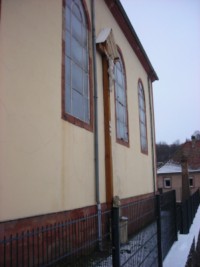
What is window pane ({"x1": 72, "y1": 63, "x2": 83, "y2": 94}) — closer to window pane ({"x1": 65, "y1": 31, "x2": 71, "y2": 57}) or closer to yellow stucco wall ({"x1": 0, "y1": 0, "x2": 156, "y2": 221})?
window pane ({"x1": 65, "y1": 31, "x2": 71, "y2": 57})

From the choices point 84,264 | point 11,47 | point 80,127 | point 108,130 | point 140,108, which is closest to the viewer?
point 84,264

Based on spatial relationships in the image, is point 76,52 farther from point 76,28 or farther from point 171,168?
point 171,168

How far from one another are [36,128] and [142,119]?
376 inches

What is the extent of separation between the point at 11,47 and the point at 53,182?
7.81 feet

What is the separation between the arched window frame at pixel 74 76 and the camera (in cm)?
699

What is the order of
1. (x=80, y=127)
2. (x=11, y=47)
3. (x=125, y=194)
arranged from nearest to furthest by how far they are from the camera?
(x=11, y=47), (x=80, y=127), (x=125, y=194)

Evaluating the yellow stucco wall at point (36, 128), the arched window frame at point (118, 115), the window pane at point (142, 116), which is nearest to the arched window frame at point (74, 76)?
the yellow stucco wall at point (36, 128)

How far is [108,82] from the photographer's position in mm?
9391

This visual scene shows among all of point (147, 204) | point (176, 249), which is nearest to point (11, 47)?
point (147, 204)

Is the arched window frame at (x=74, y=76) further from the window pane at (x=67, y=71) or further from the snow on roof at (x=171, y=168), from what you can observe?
the snow on roof at (x=171, y=168)

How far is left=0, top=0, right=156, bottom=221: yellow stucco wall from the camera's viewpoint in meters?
4.90

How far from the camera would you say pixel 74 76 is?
7.55 metres

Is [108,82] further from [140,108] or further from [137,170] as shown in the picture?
[140,108]

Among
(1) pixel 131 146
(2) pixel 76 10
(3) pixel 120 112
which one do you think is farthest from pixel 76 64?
(1) pixel 131 146
